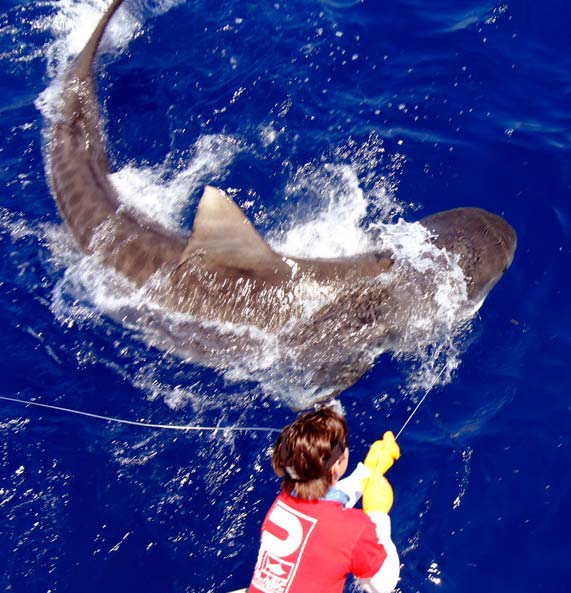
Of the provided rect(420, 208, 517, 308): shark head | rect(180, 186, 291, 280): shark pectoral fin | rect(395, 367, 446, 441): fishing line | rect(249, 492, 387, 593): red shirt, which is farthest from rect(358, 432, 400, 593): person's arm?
rect(420, 208, 517, 308): shark head

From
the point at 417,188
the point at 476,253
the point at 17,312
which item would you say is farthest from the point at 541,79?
the point at 17,312

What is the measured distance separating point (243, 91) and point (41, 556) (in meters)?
6.68

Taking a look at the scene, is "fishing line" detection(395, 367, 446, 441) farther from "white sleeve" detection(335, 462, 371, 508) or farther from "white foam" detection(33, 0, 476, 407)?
"white sleeve" detection(335, 462, 371, 508)

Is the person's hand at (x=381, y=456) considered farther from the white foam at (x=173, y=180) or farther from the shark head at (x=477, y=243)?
the white foam at (x=173, y=180)

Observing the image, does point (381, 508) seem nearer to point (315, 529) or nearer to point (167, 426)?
point (315, 529)

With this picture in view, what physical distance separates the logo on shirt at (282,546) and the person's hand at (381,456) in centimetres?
84

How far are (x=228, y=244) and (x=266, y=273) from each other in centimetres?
46

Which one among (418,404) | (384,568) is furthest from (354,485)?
(418,404)

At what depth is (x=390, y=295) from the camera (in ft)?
23.8

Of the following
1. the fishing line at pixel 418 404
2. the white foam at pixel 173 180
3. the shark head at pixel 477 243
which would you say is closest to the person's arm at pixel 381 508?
the fishing line at pixel 418 404

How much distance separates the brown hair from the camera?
4156 mm

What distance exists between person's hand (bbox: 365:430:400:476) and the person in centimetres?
61

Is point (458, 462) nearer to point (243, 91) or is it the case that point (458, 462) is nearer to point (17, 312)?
point (17, 312)

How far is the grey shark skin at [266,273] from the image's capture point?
22.8ft
